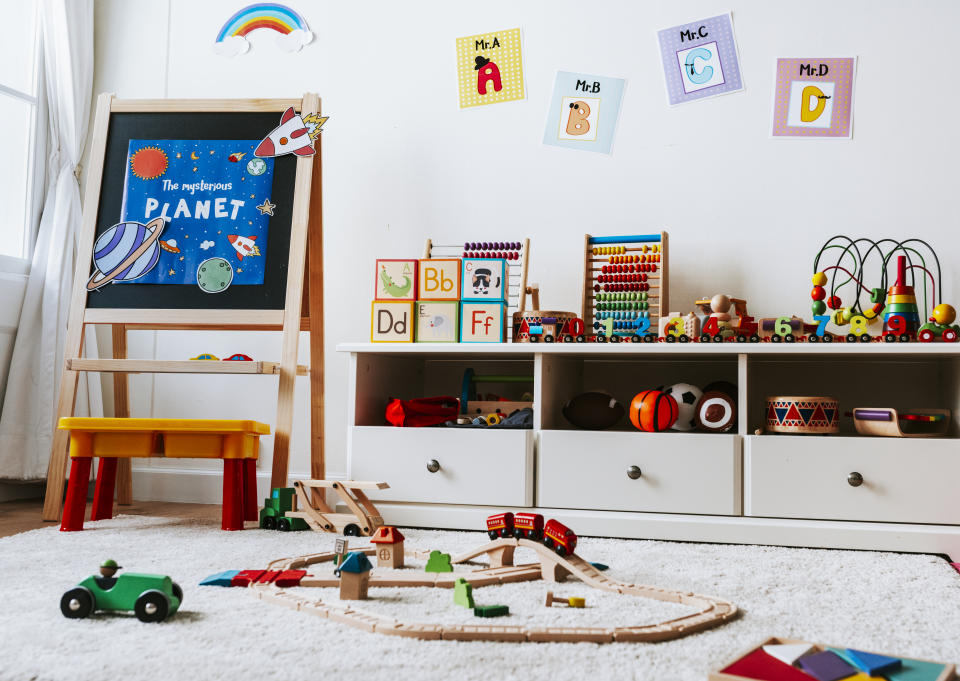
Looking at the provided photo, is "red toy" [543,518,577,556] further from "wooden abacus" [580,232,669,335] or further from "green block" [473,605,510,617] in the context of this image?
"wooden abacus" [580,232,669,335]

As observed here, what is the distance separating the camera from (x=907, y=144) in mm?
2104

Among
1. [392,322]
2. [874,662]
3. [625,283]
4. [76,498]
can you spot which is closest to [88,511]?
[76,498]

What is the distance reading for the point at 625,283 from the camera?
2098mm

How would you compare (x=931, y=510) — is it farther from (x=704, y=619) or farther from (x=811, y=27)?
(x=811, y=27)

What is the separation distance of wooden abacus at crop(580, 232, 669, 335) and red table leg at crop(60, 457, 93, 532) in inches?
48.4

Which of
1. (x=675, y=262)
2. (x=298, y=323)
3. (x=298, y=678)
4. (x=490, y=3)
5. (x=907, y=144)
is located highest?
(x=490, y=3)

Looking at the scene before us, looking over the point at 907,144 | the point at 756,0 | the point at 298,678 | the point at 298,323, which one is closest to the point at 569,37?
the point at 756,0

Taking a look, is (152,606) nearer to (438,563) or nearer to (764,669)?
(438,563)

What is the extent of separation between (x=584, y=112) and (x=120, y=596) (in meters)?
1.76

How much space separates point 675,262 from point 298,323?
1.01 m

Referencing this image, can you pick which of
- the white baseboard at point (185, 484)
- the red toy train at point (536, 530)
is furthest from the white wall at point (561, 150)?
the red toy train at point (536, 530)

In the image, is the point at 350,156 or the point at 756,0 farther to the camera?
the point at 350,156

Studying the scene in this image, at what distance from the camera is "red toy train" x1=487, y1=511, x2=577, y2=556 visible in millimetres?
1287

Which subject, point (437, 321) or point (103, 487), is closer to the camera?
point (103, 487)
